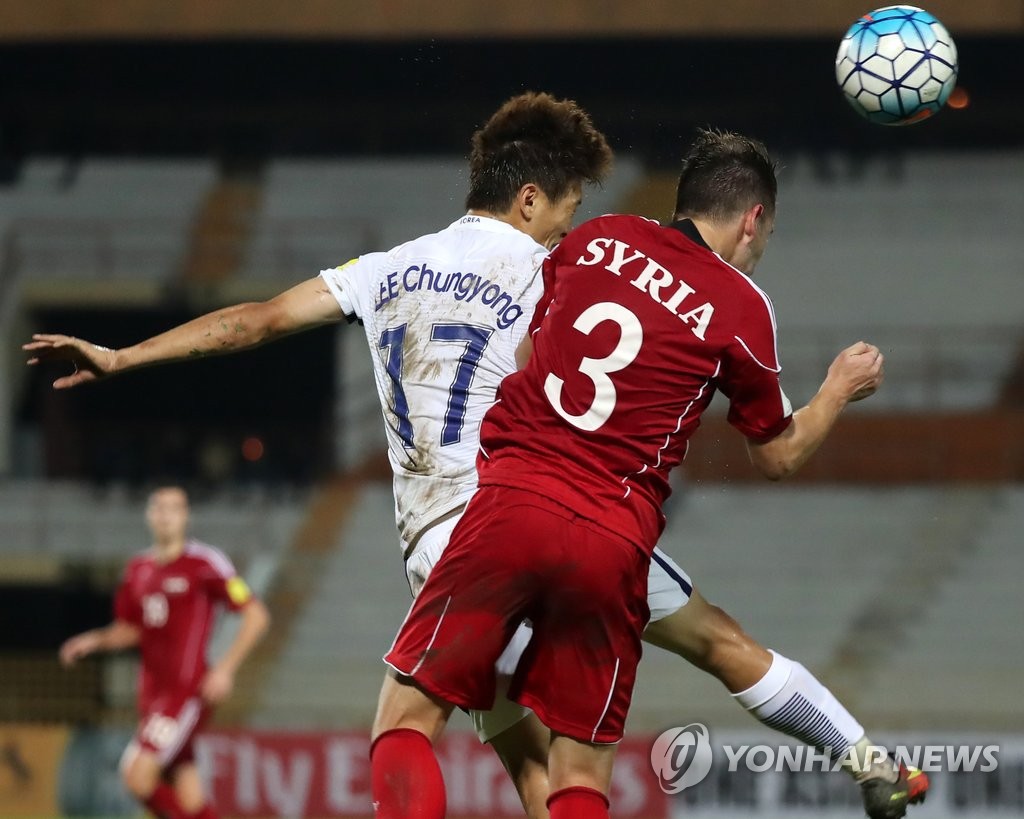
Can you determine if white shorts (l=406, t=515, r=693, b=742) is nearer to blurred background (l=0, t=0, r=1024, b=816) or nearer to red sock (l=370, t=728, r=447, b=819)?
red sock (l=370, t=728, r=447, b=819)

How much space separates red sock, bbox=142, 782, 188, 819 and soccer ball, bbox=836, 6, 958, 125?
5.85 m

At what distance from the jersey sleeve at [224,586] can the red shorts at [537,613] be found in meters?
5.88

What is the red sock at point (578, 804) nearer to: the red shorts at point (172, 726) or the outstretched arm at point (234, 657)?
the outstretched arm at point (234, 657)

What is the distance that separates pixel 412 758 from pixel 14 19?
14.4 meters

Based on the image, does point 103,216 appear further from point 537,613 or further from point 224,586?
point 537,613

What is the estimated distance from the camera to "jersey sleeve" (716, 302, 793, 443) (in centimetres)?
392

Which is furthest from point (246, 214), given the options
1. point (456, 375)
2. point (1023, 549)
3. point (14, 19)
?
point (456, 375)

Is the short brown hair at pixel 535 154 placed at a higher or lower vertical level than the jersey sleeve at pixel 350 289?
higher

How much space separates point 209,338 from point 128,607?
232 inches

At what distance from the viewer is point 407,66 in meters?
19.1

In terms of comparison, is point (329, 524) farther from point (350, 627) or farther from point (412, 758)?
point (412, 758)

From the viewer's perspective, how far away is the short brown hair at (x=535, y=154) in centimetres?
458

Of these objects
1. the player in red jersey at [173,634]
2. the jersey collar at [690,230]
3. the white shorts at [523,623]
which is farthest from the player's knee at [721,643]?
the player in red jersey at [173,634]

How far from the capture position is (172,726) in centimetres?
944
